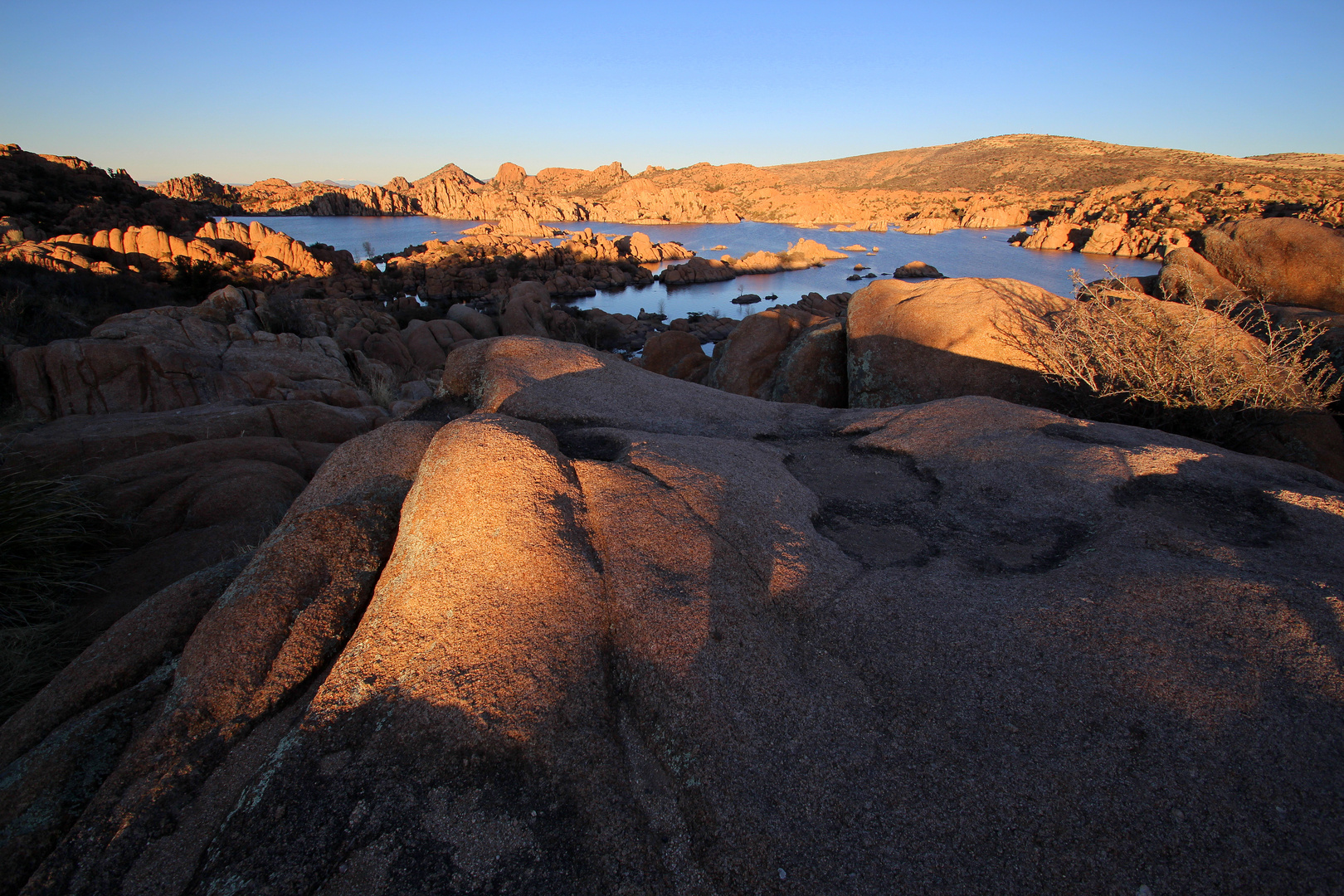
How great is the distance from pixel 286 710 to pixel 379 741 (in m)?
0.68

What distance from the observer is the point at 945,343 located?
23.1 feet

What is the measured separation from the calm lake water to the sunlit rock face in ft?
62.8

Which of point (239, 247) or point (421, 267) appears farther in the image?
point (421, 267)

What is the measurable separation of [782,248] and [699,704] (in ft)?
209

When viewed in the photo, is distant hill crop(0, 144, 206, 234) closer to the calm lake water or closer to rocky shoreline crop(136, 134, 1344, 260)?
the calm lake water

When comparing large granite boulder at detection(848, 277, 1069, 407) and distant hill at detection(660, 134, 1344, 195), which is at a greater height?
distant hill at detection(660, 134, 1344, 195)

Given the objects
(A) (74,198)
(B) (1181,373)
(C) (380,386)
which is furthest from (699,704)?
(A) (74,198)

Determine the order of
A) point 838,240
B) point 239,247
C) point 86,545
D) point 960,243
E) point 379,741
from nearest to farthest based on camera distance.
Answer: point 379,741 → point 86,545 → point 239,247 → point 960,243 → point 838,240

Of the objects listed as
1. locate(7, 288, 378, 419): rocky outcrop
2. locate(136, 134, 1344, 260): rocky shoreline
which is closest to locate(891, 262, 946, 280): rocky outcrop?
locate(136, 134, 1344, 260): rocky shoreline

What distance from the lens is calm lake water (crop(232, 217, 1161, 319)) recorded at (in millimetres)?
36906

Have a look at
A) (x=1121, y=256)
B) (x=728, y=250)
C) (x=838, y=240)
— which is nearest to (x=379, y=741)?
(x=1121, y=256)

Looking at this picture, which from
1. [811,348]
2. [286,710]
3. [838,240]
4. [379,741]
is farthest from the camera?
[838,240]

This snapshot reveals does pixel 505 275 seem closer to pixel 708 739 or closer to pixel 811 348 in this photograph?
pixel 811 348

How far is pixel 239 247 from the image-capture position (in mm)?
32031
